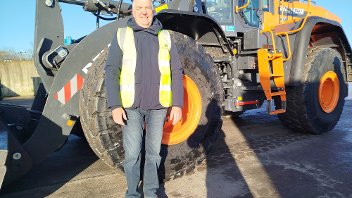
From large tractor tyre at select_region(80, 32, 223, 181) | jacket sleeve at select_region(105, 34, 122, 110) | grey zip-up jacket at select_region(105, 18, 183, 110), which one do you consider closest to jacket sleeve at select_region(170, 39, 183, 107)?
grey zip-up jacket at select_region(105, 18, 183, 110)

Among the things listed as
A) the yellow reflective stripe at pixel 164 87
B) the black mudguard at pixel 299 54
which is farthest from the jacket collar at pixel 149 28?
the black mudguard at pixel 299 54

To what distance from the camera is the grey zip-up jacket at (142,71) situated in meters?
2.29

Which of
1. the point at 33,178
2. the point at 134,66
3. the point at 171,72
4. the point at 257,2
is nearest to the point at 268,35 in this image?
the point at 257,2

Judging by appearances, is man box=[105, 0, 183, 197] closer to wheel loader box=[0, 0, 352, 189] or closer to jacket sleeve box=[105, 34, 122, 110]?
jacket sleeve box=[105, 34, 122, 110]

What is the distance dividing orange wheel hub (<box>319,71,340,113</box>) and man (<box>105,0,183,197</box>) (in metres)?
3.62

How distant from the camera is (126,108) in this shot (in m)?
2.37

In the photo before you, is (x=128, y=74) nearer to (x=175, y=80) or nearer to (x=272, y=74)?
(x=175, y=80)

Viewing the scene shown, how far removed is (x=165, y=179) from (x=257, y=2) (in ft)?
11.2

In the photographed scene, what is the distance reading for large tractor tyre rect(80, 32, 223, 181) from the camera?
2.64 metres

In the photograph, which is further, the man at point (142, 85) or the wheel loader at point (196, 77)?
the wheel loader at point (196, 77)

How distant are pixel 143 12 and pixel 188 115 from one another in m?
1.31

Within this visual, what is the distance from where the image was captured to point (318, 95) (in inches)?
192

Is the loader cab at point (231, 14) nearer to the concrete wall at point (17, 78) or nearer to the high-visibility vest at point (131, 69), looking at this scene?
the high-visibility vest at point (131, 69)

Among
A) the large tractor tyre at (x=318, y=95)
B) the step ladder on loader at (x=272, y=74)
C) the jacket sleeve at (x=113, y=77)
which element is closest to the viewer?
the jacket sleeve at (x=113, y=77)
